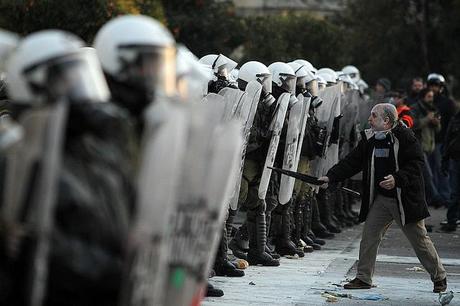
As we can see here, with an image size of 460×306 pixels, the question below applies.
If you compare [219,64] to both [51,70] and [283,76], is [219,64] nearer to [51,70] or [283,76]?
[283,76]

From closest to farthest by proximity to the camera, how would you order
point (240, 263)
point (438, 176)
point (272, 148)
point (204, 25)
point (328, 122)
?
point (240, 263) < point (272, 148) < point (328, 122) < point (438, 176) < point (204, 25)

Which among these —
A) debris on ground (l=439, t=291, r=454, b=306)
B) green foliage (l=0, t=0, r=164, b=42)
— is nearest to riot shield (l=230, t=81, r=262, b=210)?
debris on ground (l=439, t=291, r=454, b=306)

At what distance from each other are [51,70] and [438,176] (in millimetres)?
17073

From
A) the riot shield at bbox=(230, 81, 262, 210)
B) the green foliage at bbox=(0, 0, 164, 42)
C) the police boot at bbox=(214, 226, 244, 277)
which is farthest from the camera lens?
the green foliage at bbox=(0, 0, 164, 42)

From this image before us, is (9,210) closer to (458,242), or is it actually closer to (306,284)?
(306,284)

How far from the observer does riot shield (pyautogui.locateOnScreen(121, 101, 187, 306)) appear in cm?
518

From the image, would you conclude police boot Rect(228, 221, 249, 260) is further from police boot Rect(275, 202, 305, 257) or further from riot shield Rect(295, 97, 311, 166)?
riot shield Rect(295, 97, 311, 166)

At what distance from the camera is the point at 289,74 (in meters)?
14.4

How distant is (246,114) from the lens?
12.4 m

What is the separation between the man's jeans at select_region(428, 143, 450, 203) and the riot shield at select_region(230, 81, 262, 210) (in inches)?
353

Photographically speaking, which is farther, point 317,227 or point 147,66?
point 317,227

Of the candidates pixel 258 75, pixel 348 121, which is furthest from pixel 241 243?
pixel 348 121

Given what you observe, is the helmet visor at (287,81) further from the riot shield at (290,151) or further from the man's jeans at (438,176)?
the man's jeans at (438,176)

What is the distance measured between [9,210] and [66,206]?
0.76 ft
